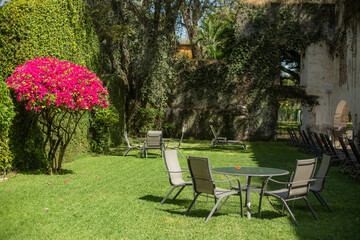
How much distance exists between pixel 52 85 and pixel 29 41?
1928mm

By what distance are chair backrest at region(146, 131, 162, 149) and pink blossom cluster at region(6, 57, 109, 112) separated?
436 centimetres

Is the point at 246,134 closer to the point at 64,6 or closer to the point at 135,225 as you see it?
the point at 64,6

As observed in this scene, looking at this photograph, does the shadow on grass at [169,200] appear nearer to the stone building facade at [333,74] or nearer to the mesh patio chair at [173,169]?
the mesh patio chair at [173,169]

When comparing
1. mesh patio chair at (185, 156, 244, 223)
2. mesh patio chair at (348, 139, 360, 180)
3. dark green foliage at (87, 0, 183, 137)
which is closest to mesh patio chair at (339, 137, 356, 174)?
mesh patio chair at (348, 139, 360, 180)

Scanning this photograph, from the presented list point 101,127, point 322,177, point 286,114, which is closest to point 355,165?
point 322,177

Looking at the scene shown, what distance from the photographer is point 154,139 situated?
43.6ft

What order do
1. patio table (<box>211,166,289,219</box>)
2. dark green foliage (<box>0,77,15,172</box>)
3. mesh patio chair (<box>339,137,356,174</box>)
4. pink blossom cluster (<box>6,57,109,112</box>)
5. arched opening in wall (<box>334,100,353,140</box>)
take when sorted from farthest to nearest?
arched opening in wall (<box>334,100,353,140</box>) < mesh patio chair (<box>339,137,356,174</box>) < pink blossom cluster (<box>6,57,109,112</box>) < dark green foliage (<box>0,77,15,172</box>) < patio table (<box>211,166,289,219</box>)

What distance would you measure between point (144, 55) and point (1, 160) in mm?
8305

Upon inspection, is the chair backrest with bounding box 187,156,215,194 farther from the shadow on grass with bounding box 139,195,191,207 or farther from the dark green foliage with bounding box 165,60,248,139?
the dark green foliage with bounding box 165,60,248,139

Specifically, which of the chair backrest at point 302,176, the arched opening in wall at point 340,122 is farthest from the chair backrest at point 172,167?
the arched opening in wall at point 340,122

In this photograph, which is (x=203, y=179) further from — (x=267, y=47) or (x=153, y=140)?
(x=267, y=47)

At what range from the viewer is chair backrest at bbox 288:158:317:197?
542 centimetres

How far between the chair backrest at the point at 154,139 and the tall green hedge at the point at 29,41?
12.1ft

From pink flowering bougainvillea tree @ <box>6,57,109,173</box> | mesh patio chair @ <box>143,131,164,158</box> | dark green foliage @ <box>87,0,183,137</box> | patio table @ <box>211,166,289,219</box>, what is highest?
dark green foliage @ <box>87,0,183,137</box>
